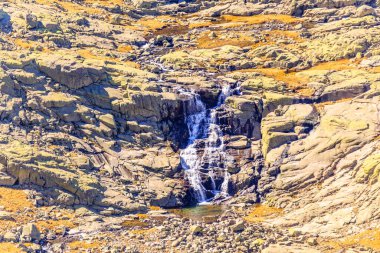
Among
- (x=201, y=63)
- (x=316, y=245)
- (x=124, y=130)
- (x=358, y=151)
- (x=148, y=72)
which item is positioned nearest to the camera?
(x=316, y=245)

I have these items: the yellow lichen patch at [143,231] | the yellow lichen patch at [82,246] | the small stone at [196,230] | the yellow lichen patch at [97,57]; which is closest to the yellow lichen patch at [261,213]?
the small stone at [196,230]

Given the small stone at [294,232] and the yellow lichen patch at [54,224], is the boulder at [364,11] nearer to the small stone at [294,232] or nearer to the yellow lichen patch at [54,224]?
the small stone at [294,232]

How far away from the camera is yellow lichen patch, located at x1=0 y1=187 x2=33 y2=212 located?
146ft

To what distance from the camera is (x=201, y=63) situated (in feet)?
222

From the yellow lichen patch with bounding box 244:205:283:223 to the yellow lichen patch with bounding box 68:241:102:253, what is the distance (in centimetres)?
1246

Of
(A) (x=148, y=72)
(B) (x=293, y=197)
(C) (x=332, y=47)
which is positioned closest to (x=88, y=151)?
(A) (x=148, y=72)

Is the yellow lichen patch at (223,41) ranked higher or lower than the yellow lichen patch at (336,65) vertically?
higher

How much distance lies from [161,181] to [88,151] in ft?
22.5

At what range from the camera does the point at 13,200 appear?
45.1 metres

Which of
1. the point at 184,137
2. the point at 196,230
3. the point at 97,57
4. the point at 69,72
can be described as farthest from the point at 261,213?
the point at 97,57

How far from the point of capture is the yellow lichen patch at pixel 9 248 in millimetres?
39062

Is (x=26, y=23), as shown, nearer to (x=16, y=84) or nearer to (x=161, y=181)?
(x=16, y=84)

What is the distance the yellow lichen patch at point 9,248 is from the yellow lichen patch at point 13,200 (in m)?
4.56

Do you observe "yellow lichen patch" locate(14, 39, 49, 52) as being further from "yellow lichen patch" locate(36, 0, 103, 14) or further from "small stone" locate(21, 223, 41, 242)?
"small stone" locate(21, 223, 41, 242)
